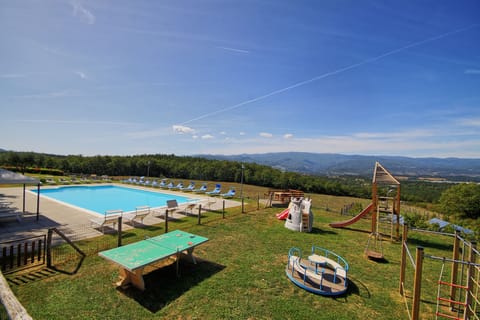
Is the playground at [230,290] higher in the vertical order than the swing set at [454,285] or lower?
lower

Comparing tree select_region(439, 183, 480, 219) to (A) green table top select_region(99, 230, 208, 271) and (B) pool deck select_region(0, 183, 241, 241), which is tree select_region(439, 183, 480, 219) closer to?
(B) pool deck select_region(0, 183, 241, 241)

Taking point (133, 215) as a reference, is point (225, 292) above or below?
above

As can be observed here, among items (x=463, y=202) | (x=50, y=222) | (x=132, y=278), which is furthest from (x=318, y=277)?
(x=463, y=202)

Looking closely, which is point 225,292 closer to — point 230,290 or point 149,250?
point 230,290

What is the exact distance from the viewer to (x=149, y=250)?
200 inches

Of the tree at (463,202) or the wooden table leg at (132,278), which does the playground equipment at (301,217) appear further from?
the tree at (463,202)

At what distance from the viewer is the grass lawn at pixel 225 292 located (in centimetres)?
395

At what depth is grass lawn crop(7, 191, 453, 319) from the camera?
395 cm

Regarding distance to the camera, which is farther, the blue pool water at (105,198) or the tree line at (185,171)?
the tree line at (185,171)

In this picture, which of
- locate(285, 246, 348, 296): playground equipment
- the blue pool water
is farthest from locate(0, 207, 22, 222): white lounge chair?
locate(285, 246, 348, 296): playground equipment

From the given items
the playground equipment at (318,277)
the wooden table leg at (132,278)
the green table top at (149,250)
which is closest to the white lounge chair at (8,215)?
the green table top at (149,250)

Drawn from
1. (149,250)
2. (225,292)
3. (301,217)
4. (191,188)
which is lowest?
(191,188)

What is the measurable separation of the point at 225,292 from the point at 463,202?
25072 millimetres

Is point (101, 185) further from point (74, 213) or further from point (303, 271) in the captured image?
point (303, 271)
